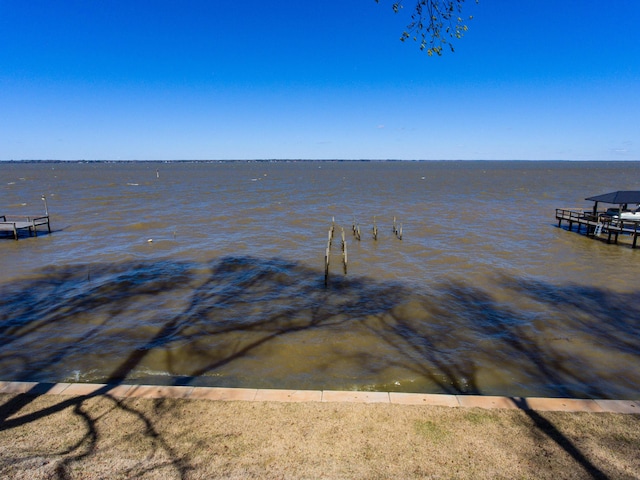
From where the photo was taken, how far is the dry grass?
5391mm

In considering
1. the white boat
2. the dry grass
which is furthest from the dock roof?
the dry grass

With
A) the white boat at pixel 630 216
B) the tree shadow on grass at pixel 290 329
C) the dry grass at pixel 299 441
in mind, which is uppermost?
the white boat at pixel 630 216

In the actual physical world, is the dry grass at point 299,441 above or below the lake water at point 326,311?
above

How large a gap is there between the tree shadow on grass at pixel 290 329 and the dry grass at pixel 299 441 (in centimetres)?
12

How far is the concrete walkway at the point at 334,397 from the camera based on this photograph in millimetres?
6754

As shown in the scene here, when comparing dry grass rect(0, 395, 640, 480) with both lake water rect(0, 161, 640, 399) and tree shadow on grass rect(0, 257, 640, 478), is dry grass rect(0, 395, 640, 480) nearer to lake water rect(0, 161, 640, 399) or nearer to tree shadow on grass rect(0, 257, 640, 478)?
tree shadow on grass rect(0, 257, 640, 478)

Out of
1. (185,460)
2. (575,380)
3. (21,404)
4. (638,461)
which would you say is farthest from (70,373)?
(575,380)

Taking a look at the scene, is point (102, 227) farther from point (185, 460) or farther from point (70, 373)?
point (185, 460)

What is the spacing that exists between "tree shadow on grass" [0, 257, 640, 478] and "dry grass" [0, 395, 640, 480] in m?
0.12

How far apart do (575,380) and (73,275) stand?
66.0 ft

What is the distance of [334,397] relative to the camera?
6.98m

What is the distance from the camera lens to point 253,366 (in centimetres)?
1052

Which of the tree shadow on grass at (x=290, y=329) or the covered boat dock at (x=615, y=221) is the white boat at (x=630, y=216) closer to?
the covered boat dock at (x=615, y=221)

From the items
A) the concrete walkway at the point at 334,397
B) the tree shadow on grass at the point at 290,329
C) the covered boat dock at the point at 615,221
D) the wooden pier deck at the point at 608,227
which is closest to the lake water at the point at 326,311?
the tree shadow on grass at the point at 290,329
